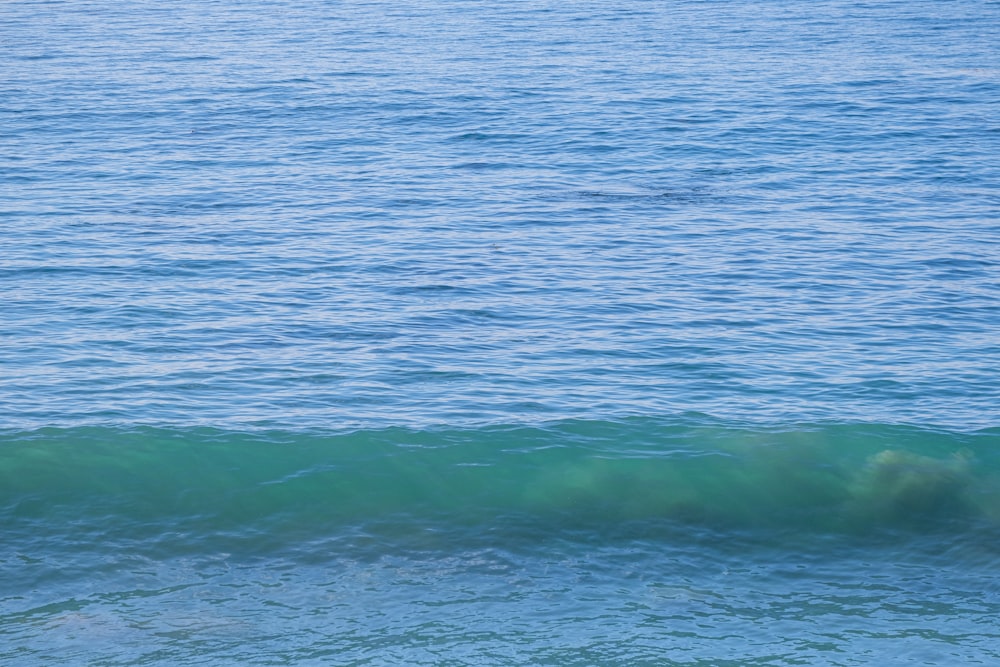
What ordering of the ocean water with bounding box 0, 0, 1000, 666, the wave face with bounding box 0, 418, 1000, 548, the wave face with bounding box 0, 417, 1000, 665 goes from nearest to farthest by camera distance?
the wave face with bounding box 0, 417, 1000, 665 < the ocean water with bounding box 0, 0, 1000, 666 < the wave face with bounding box 0, 418, 1000, 548

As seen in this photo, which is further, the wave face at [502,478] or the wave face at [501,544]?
the wave face at [502,478]

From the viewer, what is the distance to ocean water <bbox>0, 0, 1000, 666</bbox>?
19266mm

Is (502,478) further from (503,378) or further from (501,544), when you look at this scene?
(503,378)

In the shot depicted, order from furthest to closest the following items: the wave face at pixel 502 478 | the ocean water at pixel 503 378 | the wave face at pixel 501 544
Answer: the wave face at pixel 502 478 < the ocean water at pixel 503 378 < the wave face at pixel 501 544

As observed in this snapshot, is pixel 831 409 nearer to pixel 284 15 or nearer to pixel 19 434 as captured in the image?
pixel 19 434

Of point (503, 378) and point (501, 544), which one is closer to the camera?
point (501, 544)

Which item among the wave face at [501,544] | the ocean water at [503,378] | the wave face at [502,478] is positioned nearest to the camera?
the wave face at [501,544]

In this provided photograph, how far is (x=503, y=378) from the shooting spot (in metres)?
27.6

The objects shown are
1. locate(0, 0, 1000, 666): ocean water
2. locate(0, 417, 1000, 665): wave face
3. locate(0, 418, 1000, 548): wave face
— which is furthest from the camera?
locate(0, 418, 1000, 548): wave face

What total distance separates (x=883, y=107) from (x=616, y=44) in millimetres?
18585

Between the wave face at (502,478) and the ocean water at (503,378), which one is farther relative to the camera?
the wave face at (502,478)

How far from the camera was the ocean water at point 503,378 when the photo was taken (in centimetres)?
1927

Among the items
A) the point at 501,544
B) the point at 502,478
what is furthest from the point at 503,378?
the point at 501,544

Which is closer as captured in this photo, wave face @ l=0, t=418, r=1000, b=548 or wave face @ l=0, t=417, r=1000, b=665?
wave face @ l=0, t=417, r=1000, b=665
